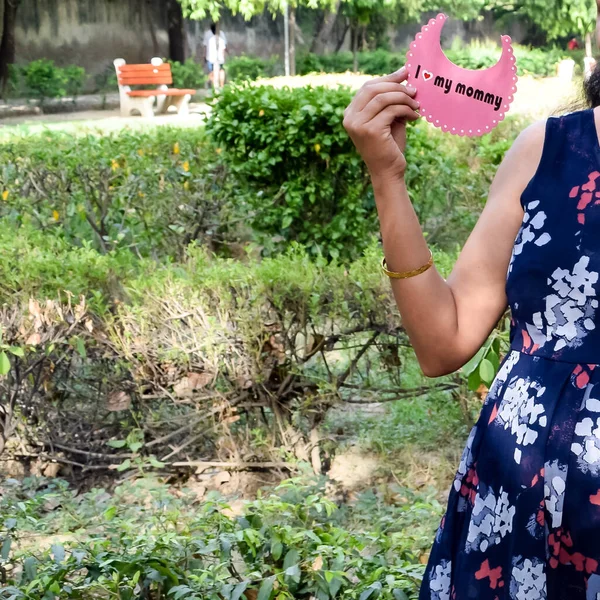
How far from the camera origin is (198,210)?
5953 mm

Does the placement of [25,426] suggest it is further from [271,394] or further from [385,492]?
[385,492]

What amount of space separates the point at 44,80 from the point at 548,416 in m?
19.8

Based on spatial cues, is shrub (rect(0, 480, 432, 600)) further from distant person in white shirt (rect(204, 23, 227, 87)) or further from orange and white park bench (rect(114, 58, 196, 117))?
distant person in white shirt (rect(204, 23, 227, 87))

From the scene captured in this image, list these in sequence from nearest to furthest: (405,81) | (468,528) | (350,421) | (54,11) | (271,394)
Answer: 1. (468,528)
2. (405,81)
3. (271,394)
4. (350,421)
5. (54,11)

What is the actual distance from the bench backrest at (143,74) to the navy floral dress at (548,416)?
57.3ft

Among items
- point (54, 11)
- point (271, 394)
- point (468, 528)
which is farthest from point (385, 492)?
point (54, 11)

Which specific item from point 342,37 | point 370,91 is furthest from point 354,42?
point 370,91

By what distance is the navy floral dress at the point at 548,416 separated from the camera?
1.27 metres

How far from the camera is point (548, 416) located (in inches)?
51.0

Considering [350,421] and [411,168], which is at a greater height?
[411,168]

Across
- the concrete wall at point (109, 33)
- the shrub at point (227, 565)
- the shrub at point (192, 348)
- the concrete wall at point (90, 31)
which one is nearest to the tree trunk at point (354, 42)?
the concrete wall at point (109, 33)

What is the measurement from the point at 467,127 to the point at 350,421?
2.87 m

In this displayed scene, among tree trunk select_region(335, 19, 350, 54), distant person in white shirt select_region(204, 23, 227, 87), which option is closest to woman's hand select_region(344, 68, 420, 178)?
distant person in white shirt select_region(204, 23, 227, 87)

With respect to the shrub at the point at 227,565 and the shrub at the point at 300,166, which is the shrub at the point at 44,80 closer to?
the shrub at the point at 300,166
